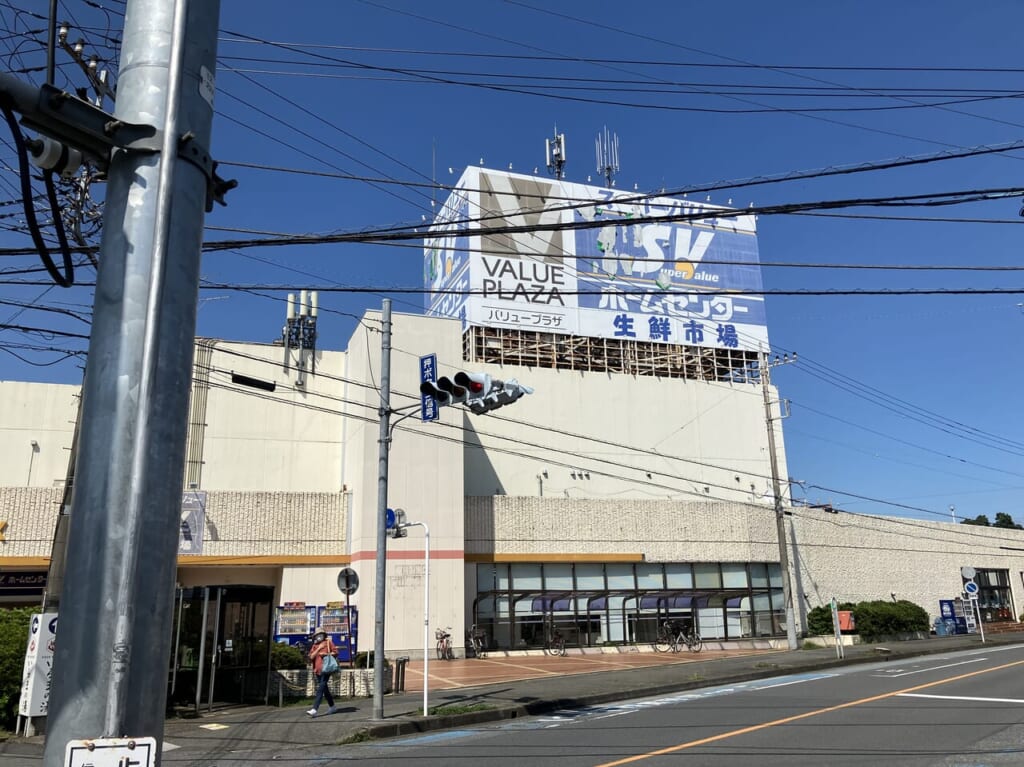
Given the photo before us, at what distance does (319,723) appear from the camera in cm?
1486

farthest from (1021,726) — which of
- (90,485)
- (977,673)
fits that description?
(90,485)

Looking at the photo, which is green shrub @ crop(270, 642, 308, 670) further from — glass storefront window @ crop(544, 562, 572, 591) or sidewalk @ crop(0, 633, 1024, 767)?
glass storefront window @ crop(544, 562, 572, 591)

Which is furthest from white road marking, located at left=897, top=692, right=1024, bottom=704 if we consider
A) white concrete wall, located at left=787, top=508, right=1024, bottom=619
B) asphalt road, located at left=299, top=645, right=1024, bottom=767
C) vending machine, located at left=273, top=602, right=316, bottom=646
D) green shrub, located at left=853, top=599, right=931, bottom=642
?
white concrete wall, located at left=787, top=508, right=1024, bottom=619

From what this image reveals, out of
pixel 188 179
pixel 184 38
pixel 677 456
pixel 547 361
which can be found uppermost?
pixel 547 361

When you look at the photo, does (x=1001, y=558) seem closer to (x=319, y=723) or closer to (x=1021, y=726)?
(x=1021, y=726)

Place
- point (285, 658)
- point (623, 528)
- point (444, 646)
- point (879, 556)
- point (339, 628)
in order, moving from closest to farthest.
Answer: point (285, 658) → point (339, 628) → point (444, 646) → point (623, 528) → point (879, 556)

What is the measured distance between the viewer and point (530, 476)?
40.4 meters

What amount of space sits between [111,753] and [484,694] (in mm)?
17294

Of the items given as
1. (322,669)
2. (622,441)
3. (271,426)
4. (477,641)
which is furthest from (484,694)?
(622,441)

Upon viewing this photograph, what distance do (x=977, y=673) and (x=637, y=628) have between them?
1644 centimetres

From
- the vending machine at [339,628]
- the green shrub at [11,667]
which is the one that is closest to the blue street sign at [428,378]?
the green shrub at [11,667]

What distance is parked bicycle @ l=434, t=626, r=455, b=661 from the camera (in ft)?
104

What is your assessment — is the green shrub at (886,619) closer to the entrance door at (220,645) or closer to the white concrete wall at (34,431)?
the entrance door at (220,645)

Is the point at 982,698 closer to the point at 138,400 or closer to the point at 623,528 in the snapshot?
the point at 138,400
